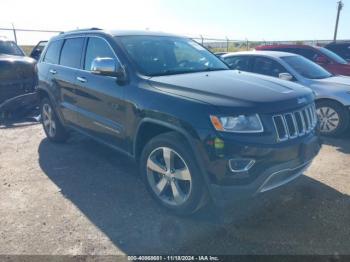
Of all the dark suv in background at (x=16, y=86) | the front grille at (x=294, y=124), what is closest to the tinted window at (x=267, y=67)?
the front grille at (x=294, y=124)

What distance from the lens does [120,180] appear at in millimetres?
4492

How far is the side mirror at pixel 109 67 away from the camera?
376cm

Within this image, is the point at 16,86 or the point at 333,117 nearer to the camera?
the point at 333,117

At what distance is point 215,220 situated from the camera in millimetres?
3459

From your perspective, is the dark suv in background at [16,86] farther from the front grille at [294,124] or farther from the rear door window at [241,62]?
the front grille at [294,124]

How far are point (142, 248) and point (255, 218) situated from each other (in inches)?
48.0

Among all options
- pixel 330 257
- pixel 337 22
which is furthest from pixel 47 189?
pixel 337 22

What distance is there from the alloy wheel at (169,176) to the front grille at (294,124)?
3.09 feet

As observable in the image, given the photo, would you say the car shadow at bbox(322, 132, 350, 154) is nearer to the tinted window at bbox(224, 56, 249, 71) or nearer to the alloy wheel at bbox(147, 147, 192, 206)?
the tinted window at bbox(224, 56, 249, 71)

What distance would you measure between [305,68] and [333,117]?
3.95 ft

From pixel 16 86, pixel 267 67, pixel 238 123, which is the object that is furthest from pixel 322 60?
pixel 16 86

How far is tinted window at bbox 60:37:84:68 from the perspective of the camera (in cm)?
488

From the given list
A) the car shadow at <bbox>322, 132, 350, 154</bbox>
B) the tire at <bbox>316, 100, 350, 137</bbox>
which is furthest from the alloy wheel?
the tire at <bbox>316, 100, 350, 137</bbox>

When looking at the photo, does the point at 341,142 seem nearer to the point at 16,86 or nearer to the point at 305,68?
the point at 305,68
